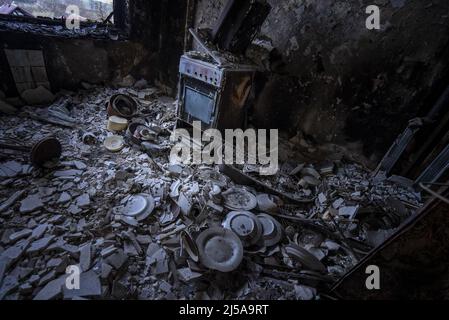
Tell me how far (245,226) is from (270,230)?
0.33 m

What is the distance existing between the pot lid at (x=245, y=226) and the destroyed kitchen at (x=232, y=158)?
19mm

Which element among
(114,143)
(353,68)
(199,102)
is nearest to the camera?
(353,68)

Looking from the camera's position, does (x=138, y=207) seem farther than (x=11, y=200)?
Yes

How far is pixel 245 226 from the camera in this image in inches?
115

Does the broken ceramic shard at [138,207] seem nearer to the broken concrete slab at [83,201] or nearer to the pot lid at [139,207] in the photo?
the pot lid at [139,207]

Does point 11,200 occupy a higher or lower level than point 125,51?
lower

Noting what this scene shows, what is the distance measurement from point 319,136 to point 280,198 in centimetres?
169

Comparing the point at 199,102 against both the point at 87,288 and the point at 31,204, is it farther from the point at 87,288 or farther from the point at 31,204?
the point at 87,288

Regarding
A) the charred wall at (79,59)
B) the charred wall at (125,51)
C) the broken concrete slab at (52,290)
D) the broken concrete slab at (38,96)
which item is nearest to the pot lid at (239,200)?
the broken concrete slab at (52,290)

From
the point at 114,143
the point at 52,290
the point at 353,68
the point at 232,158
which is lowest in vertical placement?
the point at 52,290

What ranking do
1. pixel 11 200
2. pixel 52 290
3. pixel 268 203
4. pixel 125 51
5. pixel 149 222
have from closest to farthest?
pixel 52 290 → pixel 11 200 → pixel 149 222 → pixel 268 203 → pixel 125 51

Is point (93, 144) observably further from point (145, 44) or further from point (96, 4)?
point (96, 4)

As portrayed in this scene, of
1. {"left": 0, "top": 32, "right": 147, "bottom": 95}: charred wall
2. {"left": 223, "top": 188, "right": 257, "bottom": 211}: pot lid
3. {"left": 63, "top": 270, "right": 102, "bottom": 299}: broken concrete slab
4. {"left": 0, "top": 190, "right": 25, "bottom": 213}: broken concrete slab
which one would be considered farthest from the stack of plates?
{"left": 0, "top": 32, "right": 147, "bottom": 95}: charred wall

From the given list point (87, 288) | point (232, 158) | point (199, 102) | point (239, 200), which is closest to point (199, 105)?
point (199, 102)
